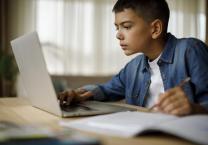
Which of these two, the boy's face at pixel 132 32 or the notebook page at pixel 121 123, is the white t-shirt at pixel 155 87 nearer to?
the boy's face at pixel 132 32

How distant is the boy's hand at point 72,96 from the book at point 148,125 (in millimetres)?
389

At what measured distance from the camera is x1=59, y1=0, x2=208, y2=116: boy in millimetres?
1266

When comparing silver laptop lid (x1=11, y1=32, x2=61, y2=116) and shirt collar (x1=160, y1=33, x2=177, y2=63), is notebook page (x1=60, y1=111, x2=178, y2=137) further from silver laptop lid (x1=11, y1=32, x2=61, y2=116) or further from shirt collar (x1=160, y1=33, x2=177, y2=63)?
shirt collar (x1=160, y1=33, x2=177, y2=63)

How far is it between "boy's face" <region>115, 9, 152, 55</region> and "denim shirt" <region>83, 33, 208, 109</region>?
0.08 metres

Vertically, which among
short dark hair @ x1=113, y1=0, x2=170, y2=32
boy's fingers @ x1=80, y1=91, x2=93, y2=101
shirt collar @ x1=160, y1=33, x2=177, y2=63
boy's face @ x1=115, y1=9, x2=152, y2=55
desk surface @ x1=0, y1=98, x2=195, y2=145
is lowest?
boy's fingers @ x1=80, y1=91, x2=93, y2=101

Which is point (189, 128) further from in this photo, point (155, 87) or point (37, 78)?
point (155, 87)

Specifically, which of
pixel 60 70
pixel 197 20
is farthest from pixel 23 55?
pixel 197 20

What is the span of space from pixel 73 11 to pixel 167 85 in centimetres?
287

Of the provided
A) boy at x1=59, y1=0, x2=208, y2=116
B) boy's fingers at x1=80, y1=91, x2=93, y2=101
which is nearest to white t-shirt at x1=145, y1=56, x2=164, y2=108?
boy at x1=59, y1=0, x2=208, y2=116

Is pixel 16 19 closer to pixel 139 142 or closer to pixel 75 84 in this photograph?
pixel 75 84

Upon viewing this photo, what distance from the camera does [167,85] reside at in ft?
4.45

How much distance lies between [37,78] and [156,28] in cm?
66

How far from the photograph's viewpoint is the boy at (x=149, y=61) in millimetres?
1266

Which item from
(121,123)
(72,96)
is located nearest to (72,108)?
(72,96)
